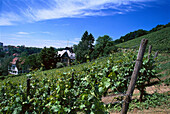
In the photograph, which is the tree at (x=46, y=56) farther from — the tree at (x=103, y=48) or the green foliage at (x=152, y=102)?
the green foliage at (x=152, y=102)

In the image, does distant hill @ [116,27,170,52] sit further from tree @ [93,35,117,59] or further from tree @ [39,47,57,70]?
tree @ [39,47,57,70]

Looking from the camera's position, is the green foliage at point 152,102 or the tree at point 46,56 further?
the tree at point 46,56

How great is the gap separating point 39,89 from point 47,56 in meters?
32.7

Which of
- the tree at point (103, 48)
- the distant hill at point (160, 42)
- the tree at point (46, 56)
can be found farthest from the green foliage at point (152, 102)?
the tree at point (46, 56)

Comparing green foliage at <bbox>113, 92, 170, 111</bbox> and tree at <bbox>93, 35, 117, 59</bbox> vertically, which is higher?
tree at <bbox>93, 35, 117, 59</bbox>

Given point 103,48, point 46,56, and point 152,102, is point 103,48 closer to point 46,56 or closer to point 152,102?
point 46,56

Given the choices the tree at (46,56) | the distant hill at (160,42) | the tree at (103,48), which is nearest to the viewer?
the distant hill at (160,42)

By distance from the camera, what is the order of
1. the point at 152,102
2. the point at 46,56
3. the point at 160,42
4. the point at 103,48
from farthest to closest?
the point at 103,48 → the point at 46,56 → the point at 160,42 → the point at 152,102

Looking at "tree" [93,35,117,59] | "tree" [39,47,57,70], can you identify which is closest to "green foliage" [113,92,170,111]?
"tree" [93,35,117,59]

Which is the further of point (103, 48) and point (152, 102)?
point (103, 48)

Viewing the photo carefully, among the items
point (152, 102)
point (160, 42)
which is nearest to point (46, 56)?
point (160, 42)

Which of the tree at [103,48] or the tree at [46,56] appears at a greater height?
the tree at [103,48]

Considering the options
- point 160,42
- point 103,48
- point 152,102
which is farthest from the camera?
point 103,48

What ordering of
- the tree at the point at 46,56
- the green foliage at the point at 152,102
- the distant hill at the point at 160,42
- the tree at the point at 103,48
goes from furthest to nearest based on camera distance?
the tree at the point at 46,56 → the tree at the point at 103,48 → the distant hill at the point at 160,42 → the green foliage at the point at 152,102
